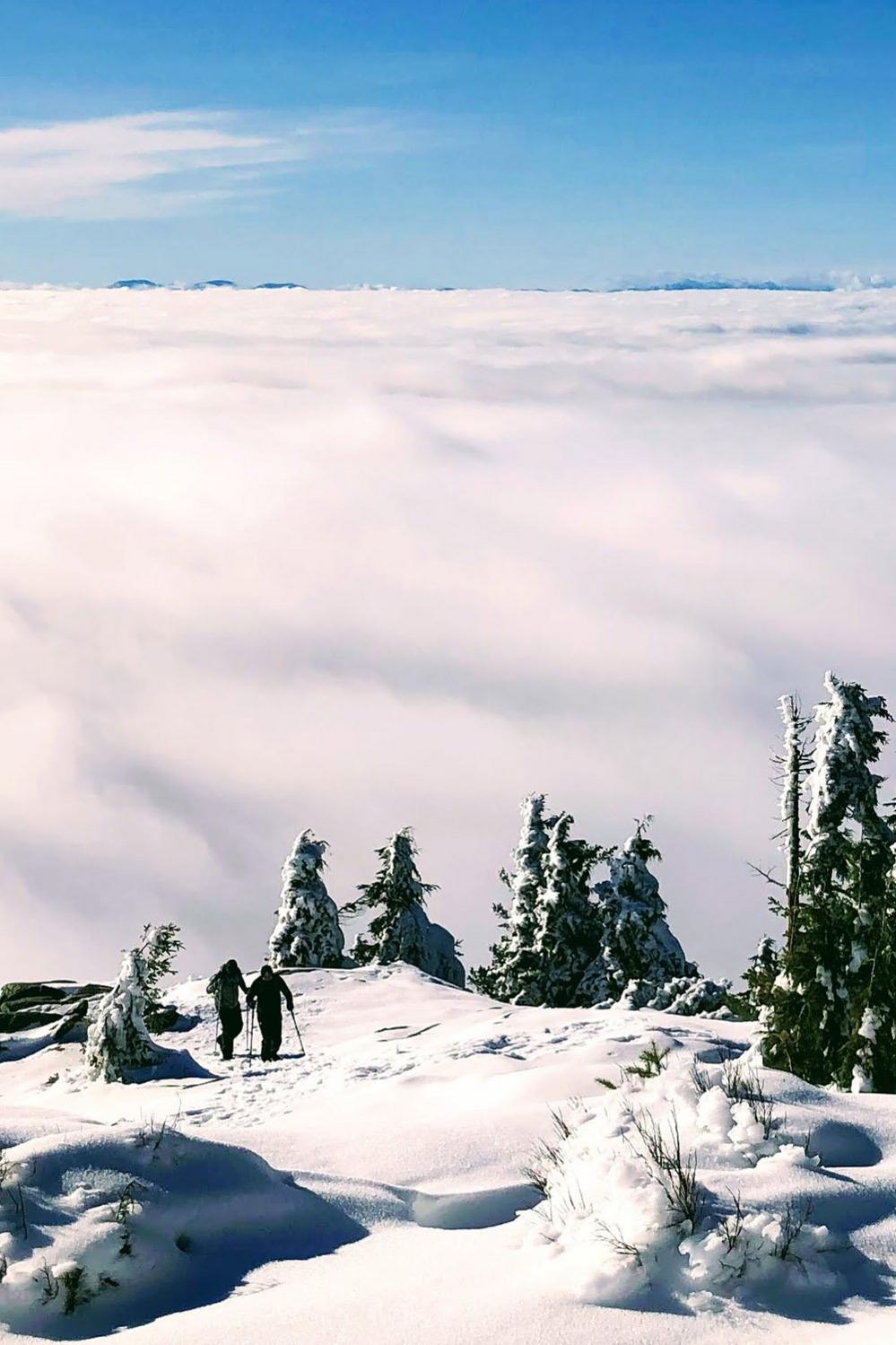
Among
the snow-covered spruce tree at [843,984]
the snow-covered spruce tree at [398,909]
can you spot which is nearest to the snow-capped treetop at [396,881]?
the snow-covered spruce tree at [398,909]

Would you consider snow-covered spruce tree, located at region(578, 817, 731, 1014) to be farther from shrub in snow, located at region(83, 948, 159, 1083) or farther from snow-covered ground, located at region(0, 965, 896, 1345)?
snow-covered ground, located at region(0, 965, 896, 1345)

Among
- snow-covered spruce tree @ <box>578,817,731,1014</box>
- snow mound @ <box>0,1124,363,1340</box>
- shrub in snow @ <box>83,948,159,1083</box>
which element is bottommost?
snow mound @ <box>0,1124,363,1340</box>

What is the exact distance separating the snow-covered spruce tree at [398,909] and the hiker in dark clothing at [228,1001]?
20.3m

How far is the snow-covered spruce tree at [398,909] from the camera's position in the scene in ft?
138

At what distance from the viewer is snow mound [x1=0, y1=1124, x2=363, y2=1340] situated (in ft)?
24.0

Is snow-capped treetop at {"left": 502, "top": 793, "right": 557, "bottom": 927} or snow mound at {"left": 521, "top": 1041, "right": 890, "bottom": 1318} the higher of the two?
snow-capped treetop at {"left": 502, "top": 793, "right": 557, "bottom": 927}

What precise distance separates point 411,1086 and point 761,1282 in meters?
8.17

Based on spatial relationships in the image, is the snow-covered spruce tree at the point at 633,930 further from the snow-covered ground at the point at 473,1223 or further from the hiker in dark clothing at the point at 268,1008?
the snow-covered ground at the point at 473,1223

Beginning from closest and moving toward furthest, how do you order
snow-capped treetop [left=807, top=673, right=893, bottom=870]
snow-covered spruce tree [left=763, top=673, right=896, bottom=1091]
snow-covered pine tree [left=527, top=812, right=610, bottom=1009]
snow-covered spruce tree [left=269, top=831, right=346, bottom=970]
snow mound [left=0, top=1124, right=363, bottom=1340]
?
1. snow mound [left=0, top=1124, right=363, bottom=1340]
2. snow-covered spruce tree [left=763, top=673, right=896, bottom=1091]
3. snow-capped treetop [left=807, top=673, right=893, bottom=870]
4. snow-covered spruce tree [left=269, top=831, right=346, bottom=970]
5. snow-covered pine tree [left=527, top=812, right=610, bottom=1009]

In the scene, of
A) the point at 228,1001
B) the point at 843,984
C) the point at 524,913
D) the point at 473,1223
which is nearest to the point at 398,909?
the point at 524,913

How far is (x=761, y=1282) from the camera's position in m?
6.77

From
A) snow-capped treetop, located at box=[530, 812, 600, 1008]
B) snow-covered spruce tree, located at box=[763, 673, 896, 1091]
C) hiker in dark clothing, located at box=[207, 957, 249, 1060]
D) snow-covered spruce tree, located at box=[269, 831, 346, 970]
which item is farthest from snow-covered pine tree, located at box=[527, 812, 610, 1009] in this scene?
snow-covered spruce tree, located at box=[763, 673, 896, 1091]

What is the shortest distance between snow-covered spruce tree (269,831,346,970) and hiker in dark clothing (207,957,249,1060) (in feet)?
45.6

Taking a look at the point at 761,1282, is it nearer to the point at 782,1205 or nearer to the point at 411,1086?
the point at 782,1205
